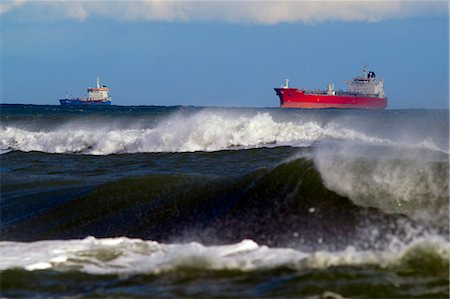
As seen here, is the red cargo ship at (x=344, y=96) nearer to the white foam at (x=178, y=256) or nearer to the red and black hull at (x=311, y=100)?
the red and black hull at (x=311, y=100)

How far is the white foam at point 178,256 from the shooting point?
18.9ft

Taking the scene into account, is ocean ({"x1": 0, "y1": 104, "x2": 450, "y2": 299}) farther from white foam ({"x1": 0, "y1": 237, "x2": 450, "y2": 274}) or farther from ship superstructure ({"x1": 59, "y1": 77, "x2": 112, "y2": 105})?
ship superstructure ({"x1": 59, "y1": 77, "x2": 112, "y2": 105})

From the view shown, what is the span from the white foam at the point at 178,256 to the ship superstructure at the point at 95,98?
90.7 metres

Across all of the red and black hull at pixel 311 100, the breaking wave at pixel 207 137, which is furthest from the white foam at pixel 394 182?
the red and black hull at pixel 311 100

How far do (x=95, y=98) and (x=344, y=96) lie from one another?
36746 millimetres

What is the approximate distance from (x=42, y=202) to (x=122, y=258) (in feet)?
12.1

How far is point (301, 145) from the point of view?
19.5 meters

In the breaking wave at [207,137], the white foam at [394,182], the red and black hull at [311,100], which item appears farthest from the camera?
the red and black hull at [311,100]

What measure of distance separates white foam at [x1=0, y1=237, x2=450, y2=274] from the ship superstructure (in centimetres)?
9074

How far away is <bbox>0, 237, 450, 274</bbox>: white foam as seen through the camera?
5773 mm

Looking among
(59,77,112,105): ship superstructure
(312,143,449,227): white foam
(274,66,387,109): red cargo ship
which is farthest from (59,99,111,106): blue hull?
(312,143,449,227): white foam

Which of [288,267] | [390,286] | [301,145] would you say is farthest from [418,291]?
[301,145]

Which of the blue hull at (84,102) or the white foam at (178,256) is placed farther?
the blue hull at (84,102)

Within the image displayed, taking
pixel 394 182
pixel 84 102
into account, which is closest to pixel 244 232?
pixel 394 182
